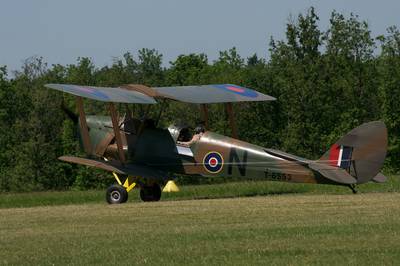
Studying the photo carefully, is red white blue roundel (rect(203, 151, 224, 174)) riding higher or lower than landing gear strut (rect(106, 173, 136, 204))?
higher

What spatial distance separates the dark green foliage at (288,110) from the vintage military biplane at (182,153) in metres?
19.7

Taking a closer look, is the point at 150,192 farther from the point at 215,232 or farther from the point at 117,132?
the point at 215,232

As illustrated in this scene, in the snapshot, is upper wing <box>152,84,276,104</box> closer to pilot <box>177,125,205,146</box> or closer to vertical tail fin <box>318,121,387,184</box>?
pilot <box>177,125,205,146</box>

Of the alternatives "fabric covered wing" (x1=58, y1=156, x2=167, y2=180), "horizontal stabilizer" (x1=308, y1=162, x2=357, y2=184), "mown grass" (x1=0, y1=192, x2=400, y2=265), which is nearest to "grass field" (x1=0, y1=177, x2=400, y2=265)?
"mown grass" (x1=0, y1=192, x2=400, y2=265)

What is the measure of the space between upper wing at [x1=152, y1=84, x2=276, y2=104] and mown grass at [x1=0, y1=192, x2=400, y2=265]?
429cm

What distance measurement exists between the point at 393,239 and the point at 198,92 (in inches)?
515

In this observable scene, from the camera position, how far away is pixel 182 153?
24344 mm

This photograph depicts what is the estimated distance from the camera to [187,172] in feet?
80.0

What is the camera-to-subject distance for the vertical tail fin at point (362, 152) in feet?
72.1

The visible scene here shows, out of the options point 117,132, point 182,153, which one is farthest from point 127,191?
point 182,153

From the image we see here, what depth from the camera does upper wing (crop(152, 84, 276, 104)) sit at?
25.0m

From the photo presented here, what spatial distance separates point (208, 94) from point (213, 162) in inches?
108

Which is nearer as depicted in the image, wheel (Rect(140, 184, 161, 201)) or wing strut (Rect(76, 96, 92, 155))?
wing strut (Rect(76, 96, 92, 155))

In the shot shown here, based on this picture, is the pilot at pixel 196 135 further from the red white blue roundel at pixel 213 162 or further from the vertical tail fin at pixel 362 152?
the vertical tail fin at pixel 362 152
